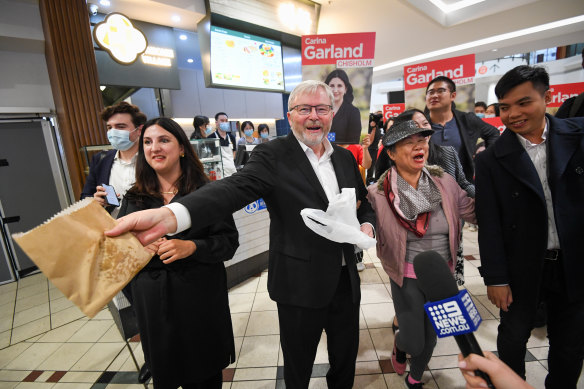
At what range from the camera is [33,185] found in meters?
4.29

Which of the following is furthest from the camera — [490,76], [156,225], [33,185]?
[490,76]

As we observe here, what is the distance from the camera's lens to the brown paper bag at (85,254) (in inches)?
22.4

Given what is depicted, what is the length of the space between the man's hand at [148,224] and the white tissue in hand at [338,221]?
56 centimetres

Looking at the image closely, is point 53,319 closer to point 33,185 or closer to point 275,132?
point 33,185

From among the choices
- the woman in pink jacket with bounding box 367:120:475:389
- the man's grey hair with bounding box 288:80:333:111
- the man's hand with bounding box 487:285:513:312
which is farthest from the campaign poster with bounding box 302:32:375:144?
the man's hand with bounding box 487:285:513:312

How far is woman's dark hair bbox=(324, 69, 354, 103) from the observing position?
10.1ft

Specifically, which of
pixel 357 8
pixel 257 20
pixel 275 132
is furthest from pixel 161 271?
pixel 275 132

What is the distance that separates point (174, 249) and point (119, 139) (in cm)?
144

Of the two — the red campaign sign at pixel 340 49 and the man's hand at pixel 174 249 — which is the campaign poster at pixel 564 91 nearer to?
the red campaign sign at pixel 340 49

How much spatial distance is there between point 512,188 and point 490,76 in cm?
1486

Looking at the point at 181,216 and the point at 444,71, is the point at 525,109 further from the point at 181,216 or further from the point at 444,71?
the point at 444,71

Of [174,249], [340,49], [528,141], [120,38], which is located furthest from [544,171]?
[120,38]

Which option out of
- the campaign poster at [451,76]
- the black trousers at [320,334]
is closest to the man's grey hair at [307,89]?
the black trousers at [320,334]

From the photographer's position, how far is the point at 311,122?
1.39 m
